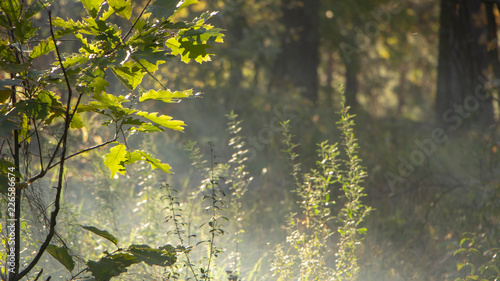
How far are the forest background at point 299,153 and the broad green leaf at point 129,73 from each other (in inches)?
24.3

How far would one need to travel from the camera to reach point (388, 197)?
5.02 m

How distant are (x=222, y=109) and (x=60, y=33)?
633 centimetres

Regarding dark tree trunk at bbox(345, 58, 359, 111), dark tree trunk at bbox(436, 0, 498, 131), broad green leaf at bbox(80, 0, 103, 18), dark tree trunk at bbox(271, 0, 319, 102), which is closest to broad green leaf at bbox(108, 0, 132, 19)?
broad green leaf at bbox(80, 0, 103, 18)

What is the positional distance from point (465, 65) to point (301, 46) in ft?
9.58

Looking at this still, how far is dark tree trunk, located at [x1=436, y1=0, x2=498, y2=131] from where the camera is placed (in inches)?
230

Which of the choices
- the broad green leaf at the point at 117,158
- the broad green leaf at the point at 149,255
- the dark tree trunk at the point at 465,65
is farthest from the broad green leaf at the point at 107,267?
the dark tree trunk at the point at 465,65

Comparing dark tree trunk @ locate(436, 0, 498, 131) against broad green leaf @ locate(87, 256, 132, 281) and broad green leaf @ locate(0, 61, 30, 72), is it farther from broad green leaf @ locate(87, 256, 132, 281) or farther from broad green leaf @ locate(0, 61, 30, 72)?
broad green leaf @ locate(0, 61, 30, 72)

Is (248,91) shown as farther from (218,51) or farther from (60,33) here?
(60,33)

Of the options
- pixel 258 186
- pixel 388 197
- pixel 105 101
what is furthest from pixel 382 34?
pixel 105 101

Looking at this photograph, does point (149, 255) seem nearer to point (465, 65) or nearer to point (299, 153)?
point (299, 153)

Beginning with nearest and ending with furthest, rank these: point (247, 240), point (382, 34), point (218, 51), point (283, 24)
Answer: point (247, 240) → point (218, 51) → point (283, 24) → point (382, 34)

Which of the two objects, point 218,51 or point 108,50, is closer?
point 108,50

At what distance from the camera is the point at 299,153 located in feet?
18.5

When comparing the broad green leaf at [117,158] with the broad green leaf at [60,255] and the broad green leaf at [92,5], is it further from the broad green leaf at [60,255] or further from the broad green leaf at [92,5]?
the broad green leaf at [92,5]
